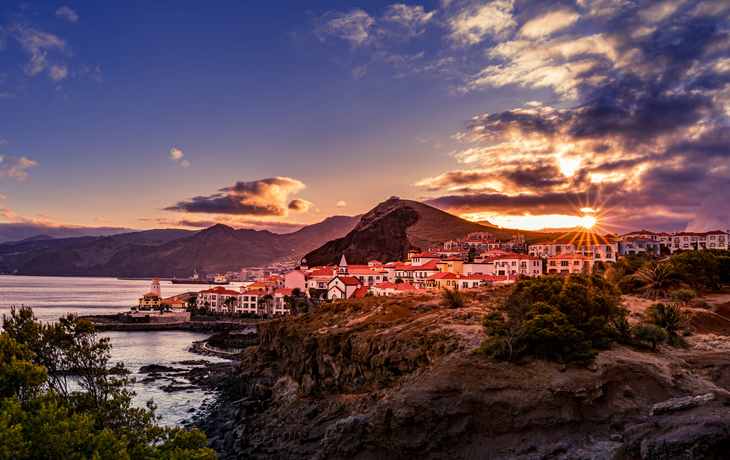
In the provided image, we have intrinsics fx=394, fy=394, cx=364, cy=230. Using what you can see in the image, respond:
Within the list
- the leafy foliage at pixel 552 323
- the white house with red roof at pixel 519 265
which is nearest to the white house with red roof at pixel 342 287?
the white house with red roof at pixel 519 265

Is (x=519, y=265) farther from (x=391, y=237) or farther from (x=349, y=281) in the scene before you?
(x=391, y=237)

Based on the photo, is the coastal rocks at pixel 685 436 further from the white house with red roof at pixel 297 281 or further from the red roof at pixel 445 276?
the white house with red roof at pixel 297 281

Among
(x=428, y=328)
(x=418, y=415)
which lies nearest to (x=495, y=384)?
(x=418, y=415)

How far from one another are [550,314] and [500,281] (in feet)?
131

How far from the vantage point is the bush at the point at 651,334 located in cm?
2223

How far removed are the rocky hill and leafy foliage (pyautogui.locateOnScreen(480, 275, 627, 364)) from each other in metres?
0.80

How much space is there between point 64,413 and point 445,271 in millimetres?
63173

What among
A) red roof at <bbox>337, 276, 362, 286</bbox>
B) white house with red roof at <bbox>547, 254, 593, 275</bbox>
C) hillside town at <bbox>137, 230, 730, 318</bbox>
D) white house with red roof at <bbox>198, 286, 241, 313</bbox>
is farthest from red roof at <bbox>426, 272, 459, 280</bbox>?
white house with red roof at <bbox>198, 286, 241, 313</bbox>

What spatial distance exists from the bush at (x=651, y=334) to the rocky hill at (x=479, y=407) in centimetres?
97

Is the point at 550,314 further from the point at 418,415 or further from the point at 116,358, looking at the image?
the point at 116,358

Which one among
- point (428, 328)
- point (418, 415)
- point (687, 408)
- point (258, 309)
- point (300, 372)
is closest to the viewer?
point (687, 408)

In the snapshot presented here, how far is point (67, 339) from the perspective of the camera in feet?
51.8

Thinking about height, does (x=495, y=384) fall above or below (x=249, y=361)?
above

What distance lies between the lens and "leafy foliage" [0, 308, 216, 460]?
10375 millimetres
